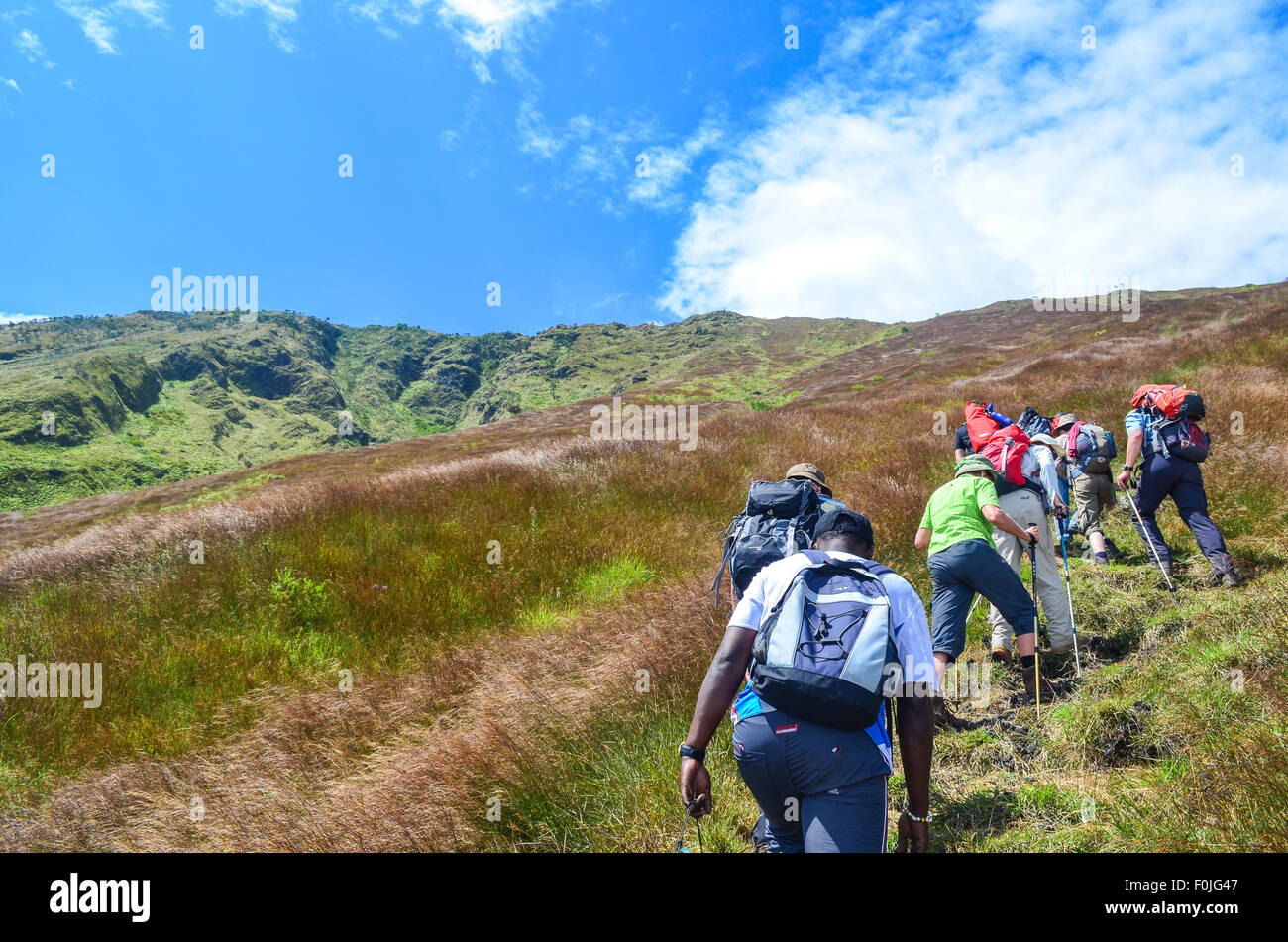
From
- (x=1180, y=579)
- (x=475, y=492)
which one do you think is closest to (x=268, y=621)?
(x=475, y=492)

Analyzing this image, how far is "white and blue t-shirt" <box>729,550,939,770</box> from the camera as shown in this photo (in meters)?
1.98

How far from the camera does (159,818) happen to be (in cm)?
282

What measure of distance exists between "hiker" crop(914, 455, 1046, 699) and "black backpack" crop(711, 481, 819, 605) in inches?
85.9

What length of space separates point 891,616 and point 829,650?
315 millimetres

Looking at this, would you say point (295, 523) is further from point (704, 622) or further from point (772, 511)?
point (772, 511)

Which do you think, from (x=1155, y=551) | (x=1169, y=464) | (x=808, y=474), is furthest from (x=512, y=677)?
(x=1169, y=464)

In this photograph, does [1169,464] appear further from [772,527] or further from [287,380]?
[287,380]

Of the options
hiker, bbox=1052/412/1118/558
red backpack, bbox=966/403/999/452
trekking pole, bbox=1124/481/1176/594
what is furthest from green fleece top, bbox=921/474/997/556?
hiker, bbox=1052/412/1118/558

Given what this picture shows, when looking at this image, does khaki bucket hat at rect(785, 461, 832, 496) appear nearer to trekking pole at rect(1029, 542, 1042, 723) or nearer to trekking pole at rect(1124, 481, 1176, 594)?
trekking pole at rect(1029, 542, 1042, 723)

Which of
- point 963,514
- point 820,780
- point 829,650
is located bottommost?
point 820,780

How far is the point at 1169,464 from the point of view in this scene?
17.8ft

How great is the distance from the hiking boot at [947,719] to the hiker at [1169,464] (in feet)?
9.88

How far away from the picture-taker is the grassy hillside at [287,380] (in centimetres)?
5850

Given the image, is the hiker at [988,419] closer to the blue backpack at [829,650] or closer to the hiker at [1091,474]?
the hiker at [1091,474]
